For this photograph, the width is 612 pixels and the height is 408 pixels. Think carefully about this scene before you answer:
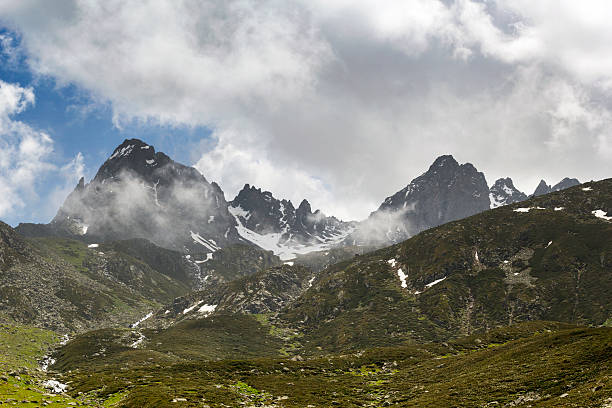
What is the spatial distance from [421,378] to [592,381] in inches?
1637

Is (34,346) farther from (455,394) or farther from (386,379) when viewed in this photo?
(455,394)

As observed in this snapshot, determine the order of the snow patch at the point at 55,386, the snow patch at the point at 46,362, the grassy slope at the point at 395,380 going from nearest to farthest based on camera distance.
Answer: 1. the grassy slope at the point at 395,380
2. the snow patch at the point at 55,386
3. the snow patch at the point at 46,362

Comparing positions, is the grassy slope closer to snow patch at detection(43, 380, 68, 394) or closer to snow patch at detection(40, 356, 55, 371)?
snow patch at detection(43, 380, 68, 394)

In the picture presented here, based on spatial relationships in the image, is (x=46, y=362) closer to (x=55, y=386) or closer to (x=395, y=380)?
(x=55, y=386)

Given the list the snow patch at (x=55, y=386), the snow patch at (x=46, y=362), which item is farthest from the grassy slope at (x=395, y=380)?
the snow patch at (x=46, y=362)

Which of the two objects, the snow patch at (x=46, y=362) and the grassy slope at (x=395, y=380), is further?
the snow patch at (x=46, y=362)

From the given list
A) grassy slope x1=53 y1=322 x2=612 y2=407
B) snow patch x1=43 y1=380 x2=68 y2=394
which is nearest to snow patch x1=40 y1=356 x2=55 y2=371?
grassy slope x1=53 y1=322 x2=612 y2=407

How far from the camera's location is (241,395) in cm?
6812

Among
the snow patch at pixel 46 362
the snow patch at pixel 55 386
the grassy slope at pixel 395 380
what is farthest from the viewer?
the snow patch at pixel 46 362

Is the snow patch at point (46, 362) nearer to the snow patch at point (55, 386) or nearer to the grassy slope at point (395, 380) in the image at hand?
the grassy slope at point (395, 380)

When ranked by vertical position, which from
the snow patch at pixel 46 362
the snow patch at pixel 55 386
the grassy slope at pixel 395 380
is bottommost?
the grassy slope at pixel 395 380

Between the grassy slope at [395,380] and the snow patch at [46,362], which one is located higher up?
the snow patch at [46,362]

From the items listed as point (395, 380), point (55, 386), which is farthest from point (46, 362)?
point (395, 380)

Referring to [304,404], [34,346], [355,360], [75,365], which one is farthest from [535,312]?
[34,346]
